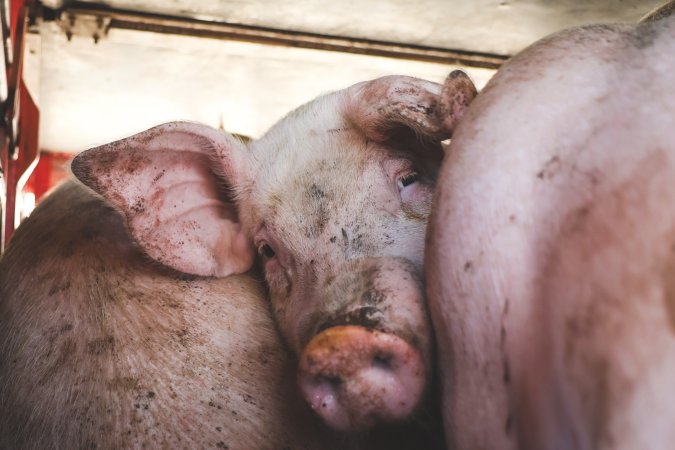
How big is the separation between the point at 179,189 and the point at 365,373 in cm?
123

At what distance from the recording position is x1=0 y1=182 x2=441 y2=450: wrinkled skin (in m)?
1.72

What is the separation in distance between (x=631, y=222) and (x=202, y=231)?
65.1 inches

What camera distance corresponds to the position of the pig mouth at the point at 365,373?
4.67 ft

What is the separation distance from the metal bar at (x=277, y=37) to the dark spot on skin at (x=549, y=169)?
530 cm

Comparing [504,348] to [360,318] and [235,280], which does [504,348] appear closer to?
[360,318]

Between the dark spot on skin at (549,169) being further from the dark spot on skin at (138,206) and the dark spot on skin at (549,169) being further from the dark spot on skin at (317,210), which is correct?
the dark spot on skin at (138,206)

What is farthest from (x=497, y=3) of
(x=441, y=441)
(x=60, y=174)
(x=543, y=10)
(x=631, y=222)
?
(x=60, y=174)

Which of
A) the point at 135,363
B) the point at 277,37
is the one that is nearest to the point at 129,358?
the point at 135,363

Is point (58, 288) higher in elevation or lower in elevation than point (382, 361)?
lower

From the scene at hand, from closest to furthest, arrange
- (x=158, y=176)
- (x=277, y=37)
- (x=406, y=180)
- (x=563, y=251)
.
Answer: (x=563, y=251) → (x=406, y=180) → (x=158, y=176) → (x=277, y=37)

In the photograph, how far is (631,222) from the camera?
1.06 meters

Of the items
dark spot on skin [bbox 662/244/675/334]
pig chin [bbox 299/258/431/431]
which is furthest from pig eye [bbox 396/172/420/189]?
dark spot on skin [bbox 662/244/675/334]

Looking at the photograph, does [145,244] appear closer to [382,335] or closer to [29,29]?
[382,335]

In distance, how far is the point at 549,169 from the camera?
1239 mm
